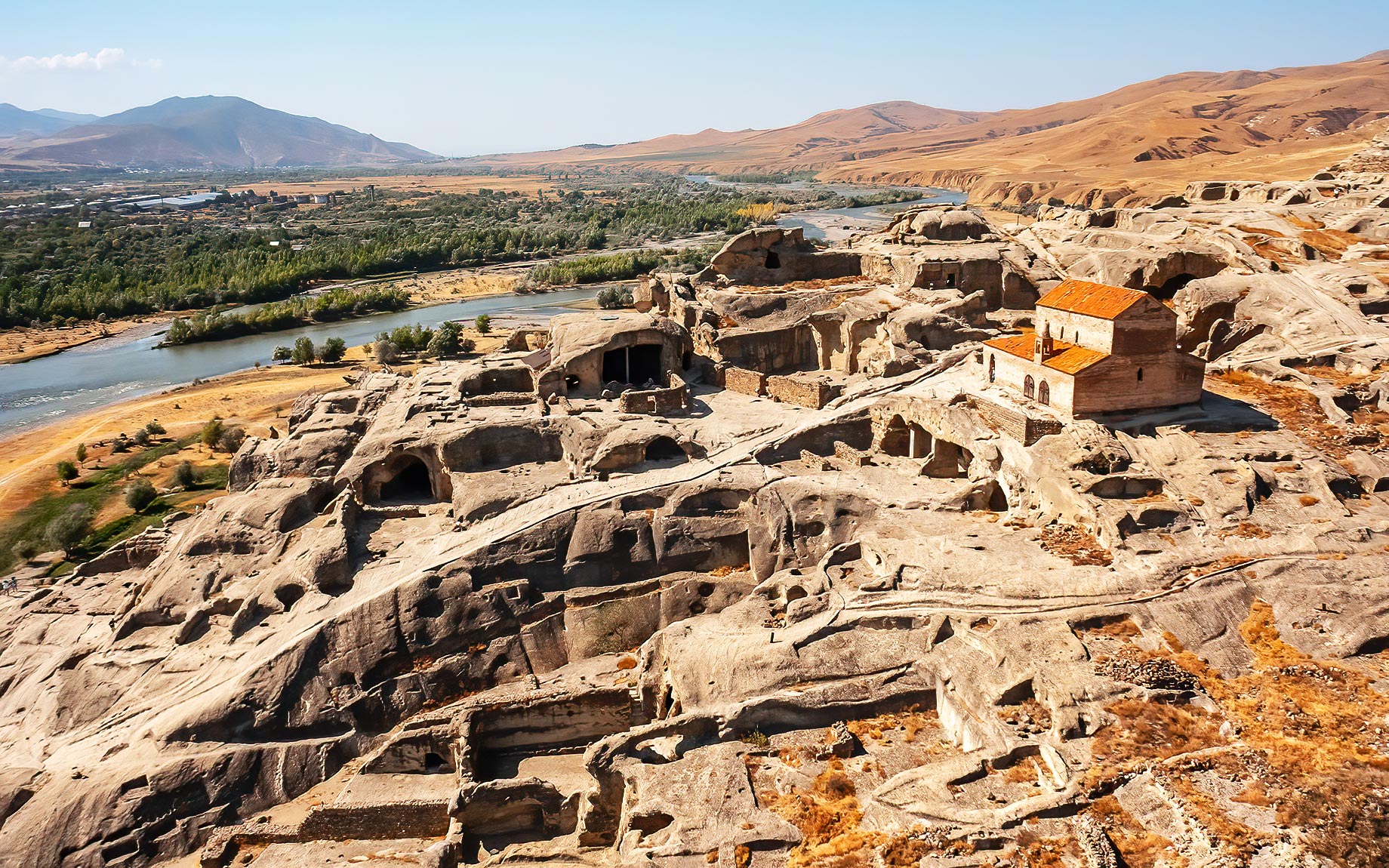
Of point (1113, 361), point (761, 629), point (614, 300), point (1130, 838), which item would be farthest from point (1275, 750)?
point (614, 300)

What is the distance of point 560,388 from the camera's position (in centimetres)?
3634

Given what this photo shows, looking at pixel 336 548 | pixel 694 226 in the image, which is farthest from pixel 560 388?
pixel 694 226

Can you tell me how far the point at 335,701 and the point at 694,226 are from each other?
10879 centimetres

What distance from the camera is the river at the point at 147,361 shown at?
58875 millimetres

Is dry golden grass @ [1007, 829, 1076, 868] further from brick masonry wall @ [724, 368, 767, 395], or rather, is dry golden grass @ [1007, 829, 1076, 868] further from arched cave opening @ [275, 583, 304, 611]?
brick masonry wall @ [724, 368, 767, 395]

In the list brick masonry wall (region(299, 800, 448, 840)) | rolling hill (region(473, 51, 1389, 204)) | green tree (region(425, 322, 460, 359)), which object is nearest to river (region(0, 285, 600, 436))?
green tree (region(425, 322, 460, 359))

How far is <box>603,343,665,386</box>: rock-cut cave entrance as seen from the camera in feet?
126

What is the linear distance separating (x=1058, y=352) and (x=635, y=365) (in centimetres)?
1717

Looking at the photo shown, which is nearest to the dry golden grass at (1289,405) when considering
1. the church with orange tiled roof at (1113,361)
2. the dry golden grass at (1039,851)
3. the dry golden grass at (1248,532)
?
the church with orange tiled roof at (1113,361)

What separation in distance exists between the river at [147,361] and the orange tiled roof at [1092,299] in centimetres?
5070

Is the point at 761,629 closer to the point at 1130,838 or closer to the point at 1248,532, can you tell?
the point at 1130,838

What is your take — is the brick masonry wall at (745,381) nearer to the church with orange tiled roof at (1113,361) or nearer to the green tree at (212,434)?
the church with orange tiled roof at (1113,361)

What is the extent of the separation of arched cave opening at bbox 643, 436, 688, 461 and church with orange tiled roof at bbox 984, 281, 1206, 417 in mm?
10992

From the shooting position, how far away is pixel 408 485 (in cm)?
3338
